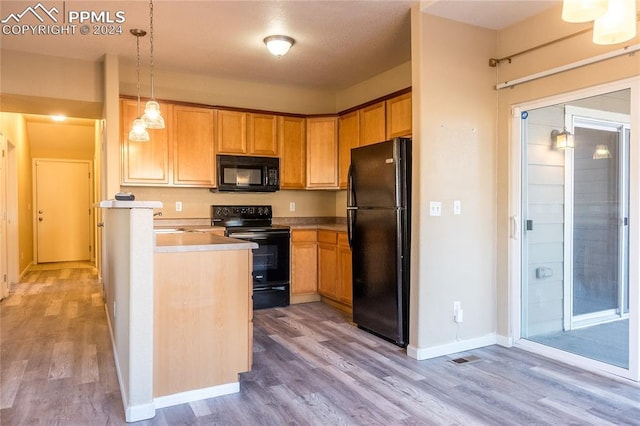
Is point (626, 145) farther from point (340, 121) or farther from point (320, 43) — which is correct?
point (340, 121)

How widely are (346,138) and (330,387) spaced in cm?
313

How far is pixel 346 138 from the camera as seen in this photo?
5.16 metres

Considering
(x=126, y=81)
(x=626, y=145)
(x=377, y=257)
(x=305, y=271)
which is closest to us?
(x=626, y=145)

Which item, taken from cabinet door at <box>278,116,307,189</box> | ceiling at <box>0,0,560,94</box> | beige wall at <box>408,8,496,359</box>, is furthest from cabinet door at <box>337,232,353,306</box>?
ceiling at <box>0,0,560,94</box>

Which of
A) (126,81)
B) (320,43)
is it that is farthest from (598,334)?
(126,81)

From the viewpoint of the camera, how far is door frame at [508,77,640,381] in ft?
9.24

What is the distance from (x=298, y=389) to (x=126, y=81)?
379cm

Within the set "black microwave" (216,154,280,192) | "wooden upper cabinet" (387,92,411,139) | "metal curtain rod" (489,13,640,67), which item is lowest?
"black microwave" (216,154,280,192)

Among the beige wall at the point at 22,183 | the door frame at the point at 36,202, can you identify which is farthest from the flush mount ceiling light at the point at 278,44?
the door frame at the point at 36,202

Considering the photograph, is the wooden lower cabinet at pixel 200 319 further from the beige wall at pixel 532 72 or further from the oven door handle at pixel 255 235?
the beige wall at pixel 532 72

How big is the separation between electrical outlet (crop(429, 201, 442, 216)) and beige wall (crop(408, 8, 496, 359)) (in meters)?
0.04

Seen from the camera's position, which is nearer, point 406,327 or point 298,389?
point 298,389

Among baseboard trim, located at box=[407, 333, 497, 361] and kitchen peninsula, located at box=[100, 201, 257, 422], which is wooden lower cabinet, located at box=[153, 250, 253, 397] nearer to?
kitchen peninsula, located at box=[100, 201, 257, 422]

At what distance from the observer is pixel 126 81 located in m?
4.73
